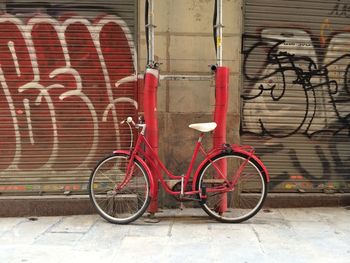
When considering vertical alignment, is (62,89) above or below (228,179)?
above

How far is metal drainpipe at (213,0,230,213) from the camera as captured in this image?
5254mm

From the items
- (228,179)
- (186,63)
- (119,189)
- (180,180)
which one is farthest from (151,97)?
(228,179)

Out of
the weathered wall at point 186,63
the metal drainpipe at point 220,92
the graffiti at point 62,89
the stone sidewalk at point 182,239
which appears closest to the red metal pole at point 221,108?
the metal drainpipe at point 220,92

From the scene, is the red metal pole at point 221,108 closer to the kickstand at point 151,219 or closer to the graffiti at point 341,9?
the kickstand at point 151,219

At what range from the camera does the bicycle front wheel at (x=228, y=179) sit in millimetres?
5145

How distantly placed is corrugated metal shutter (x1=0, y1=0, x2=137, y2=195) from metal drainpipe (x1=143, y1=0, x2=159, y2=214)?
441 millimetres

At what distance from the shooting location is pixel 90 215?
5570 mm

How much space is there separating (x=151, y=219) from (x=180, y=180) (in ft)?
2.05

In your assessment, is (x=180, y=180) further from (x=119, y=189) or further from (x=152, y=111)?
(x=152, y=111)

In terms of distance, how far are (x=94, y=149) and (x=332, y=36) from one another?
367 cm

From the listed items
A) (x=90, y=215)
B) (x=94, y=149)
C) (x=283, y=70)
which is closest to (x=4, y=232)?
(x=90, y=215)

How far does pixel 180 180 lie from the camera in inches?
203

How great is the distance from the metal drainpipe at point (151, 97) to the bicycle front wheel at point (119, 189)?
6.5 inches

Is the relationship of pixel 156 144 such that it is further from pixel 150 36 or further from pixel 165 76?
pixel 150 36
